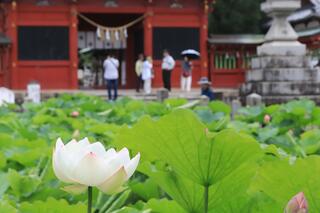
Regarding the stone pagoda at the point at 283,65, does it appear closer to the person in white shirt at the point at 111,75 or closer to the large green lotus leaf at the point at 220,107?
the person in white shirt at the point at 111,75

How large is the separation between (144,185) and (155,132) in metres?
0.46

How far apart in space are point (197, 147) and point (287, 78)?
1409 cm

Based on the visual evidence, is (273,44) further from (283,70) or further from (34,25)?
(34,25)

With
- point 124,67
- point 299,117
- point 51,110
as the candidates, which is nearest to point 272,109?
point 299,117

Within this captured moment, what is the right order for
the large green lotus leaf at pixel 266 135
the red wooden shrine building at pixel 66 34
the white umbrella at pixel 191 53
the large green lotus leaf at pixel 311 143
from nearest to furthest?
the large green lotus leaf at pixel 311 143 → the large green lotus leaf at pixel 266 135 → the red wooden shrine building at pixel 66 34 → the white umbrella at pixel 191 53

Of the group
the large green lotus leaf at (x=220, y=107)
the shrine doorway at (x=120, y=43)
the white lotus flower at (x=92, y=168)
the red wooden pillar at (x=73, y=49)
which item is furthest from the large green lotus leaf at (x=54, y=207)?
the shrine doorway at (x=120, y=43)

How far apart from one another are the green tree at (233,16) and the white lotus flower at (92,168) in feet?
82.8

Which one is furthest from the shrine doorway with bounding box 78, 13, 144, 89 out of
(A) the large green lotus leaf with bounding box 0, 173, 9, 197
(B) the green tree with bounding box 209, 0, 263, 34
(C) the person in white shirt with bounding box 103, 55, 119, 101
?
(A) the large green lotus leaf with bounding box 0, 173, 9, 197

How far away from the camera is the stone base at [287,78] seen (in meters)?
14.6

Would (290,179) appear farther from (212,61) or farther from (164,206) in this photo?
(212,61)

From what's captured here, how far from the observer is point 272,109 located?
3359mm

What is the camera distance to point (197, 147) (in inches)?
37.3

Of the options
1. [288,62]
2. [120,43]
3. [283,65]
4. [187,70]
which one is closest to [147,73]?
[187,70]

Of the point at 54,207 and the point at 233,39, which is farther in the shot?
the point at 233,39
